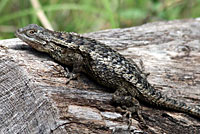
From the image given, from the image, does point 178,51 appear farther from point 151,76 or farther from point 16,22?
point 16,22

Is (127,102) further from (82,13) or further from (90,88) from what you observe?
(82,13)

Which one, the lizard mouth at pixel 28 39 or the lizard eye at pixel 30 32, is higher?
the lizard eye at pixel 30 32

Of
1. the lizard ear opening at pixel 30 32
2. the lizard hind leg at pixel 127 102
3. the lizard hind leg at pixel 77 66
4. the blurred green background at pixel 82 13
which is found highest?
the blurred green background at pixel 82 13

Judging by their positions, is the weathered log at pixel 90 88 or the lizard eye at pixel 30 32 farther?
the lizard eye at pixel 30 32

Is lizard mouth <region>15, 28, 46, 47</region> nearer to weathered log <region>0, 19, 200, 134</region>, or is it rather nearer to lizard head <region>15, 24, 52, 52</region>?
lizard head <region>15, 24, 52, 52</region>

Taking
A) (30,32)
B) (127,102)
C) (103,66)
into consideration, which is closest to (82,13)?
(30,32)

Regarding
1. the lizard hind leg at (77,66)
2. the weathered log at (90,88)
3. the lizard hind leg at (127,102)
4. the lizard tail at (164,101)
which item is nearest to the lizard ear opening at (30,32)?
the weathered log at (90,88)

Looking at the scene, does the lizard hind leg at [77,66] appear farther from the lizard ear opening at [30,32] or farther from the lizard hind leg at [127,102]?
the lizard ear opening at [30,32]
